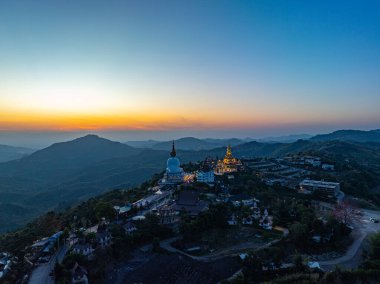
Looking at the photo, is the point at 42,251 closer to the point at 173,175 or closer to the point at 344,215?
the point at 173,175

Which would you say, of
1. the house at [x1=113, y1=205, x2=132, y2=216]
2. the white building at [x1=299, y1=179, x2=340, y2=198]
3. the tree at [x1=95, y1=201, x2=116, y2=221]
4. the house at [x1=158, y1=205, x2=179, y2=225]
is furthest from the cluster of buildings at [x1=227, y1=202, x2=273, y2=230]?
the white building at [x1=299, y1=179, x2=340, y2=198]

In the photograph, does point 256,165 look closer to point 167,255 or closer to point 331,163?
point 331,163

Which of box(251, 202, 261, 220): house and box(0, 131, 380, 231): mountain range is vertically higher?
box(251, 202, 261, 220): house

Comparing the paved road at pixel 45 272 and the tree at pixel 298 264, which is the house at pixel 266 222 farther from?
the paved road at pixel 45 272

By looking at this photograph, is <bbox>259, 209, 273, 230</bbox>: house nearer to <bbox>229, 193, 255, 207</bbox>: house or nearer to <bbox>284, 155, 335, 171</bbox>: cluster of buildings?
<bbox>229, 193, 255, 207</bbox>: house

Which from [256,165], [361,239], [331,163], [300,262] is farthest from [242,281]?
[331,163]

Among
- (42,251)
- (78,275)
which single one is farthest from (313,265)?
(42,251)
